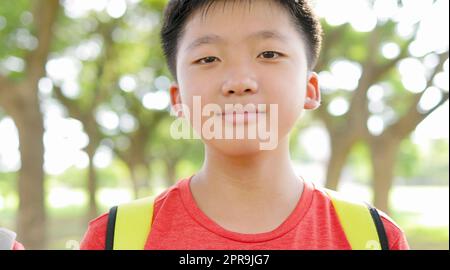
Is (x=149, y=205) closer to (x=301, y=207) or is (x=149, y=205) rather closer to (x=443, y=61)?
(x=301, y=207)

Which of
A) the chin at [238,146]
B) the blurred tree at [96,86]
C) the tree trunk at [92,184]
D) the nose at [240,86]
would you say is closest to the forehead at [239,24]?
the nose at [240,86]

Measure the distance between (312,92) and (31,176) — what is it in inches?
252

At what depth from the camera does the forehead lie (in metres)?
1.87

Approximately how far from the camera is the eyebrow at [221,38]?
187 cm

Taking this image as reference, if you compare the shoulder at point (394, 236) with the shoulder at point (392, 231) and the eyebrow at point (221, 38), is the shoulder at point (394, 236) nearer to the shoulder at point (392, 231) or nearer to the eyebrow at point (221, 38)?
the shoulder at point (392, 231)

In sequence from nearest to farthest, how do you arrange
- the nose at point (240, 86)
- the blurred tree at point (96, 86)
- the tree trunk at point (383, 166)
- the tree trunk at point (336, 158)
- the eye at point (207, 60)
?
the nose at point (240, 86) → the eye at point (207, 60) → the tree trunk at point (383, 166) → the tree trunk at point (336, 158) → the blurred tree at point (96, 86)

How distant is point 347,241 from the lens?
72.9 inches

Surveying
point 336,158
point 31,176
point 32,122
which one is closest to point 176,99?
point 32,122

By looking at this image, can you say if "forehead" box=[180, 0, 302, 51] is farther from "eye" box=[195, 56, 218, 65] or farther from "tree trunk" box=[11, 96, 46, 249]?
"tree trunk" box=[11, 96, 46, 249]

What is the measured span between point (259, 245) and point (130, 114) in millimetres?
16417

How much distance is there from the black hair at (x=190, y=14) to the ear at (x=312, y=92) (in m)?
0.04

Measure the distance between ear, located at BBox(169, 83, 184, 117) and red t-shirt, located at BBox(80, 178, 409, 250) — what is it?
35cm

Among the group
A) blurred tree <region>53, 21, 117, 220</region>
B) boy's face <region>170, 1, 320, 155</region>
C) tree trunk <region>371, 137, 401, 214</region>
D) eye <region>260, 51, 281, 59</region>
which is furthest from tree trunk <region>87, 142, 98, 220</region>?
eye <region>260, 51, 281, 59</region>
